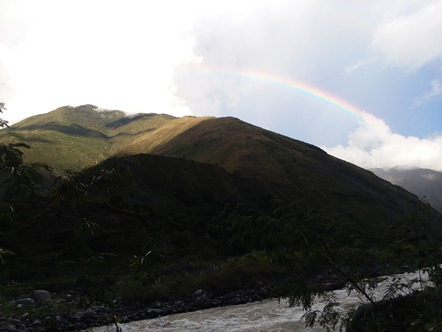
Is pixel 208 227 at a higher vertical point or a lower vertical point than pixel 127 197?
lower

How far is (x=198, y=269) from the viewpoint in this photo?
26.4 metres

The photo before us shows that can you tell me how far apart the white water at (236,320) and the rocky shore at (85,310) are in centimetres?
82

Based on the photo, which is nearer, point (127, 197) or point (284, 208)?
point (284, 208)

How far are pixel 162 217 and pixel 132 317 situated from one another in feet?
77.3

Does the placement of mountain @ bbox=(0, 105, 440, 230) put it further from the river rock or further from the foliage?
the foliage

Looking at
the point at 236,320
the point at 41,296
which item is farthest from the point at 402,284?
the point at 41,296

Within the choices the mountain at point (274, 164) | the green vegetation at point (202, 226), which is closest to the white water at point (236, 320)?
the green vegetation at point (202, 226)

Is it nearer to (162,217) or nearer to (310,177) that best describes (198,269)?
(162,217)

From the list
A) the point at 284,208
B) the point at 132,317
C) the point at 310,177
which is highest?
the point at 310,177

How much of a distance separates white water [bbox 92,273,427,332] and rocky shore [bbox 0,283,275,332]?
0.82m

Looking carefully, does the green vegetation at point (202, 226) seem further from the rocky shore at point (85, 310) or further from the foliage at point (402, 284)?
the rocky shore at point (85, 310)

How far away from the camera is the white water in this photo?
14797mm

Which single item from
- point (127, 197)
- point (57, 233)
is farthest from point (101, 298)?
point (127, 197)

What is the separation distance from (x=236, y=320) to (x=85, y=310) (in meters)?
6.79
